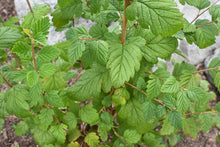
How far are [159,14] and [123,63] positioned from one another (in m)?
0.28

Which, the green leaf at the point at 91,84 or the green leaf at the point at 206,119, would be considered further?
the green leaf at the point at 206,119

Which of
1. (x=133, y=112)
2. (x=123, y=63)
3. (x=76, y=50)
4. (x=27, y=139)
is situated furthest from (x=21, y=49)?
(x=27, y=139)

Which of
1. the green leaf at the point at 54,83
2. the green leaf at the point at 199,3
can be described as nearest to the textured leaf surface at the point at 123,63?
the green leaf at the point at 199,3

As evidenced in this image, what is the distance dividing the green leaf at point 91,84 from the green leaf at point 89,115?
0.21 metres

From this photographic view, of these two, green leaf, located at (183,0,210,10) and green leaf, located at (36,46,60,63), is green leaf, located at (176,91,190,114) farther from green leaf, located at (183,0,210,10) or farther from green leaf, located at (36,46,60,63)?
green leaf, located at (36,46,60,63)

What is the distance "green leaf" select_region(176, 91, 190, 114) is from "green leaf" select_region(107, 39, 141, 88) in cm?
34

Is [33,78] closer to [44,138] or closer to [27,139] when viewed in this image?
[44,138]

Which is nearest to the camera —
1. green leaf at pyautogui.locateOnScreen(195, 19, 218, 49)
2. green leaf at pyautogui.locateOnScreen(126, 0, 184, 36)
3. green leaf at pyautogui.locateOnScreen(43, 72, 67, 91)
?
green leaf at pyautogui.locateOnScreen(126, 0, 184, 36)

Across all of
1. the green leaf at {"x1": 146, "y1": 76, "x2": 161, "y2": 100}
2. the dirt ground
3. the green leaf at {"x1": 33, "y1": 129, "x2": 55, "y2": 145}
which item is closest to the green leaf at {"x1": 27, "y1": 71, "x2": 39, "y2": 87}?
the green leaf at {"x1": 146, "y1": 76, "x2": 161, "y2": 100}

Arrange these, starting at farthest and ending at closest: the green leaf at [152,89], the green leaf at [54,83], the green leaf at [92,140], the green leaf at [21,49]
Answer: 1. the green leaf at [92,140]
2. the green leaf at [54,83]
3. the green leaf at [152,89]
4. the green leaf at [21,49]

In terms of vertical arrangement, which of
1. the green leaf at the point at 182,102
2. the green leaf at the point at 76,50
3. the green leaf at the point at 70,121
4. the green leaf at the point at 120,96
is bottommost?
the green leaf at the point at 70,121

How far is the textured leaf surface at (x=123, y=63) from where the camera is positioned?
94 cm

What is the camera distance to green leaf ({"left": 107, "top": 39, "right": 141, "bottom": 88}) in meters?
0.94

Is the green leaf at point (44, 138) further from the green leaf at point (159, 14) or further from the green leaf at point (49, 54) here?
the green leaf at point (159, 14)
